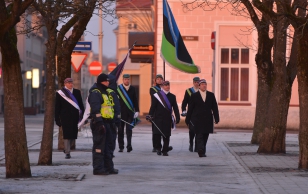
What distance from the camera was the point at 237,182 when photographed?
14266mm

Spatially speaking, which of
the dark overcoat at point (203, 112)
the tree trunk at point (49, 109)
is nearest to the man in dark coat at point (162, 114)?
the dark overcoat at point (203, 112)

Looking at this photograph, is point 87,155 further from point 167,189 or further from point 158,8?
point 158,8

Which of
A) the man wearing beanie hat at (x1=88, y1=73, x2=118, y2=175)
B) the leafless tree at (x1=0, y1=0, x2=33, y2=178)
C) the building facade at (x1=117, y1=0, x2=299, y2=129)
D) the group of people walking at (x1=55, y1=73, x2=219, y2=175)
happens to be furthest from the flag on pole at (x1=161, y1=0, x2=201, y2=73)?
the building facade at (x1=117, y1=0, x2=299, y2=129)

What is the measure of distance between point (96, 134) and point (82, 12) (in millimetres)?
4169

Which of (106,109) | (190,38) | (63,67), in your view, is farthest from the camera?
(190,38)

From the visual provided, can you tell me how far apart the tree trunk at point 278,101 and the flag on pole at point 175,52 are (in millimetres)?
2238

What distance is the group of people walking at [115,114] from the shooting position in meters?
15.6

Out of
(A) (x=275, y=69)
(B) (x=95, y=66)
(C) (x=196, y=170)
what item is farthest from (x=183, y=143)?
(B) (x=95, y=66)

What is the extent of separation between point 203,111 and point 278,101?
1.65 metres

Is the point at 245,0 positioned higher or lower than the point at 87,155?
higher

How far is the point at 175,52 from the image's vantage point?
2248 centimetres

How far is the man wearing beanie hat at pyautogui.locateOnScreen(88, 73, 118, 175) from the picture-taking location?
15.5m

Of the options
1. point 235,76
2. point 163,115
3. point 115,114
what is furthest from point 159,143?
point 235,76

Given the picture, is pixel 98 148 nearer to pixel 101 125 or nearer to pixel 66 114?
pixel 101 125
